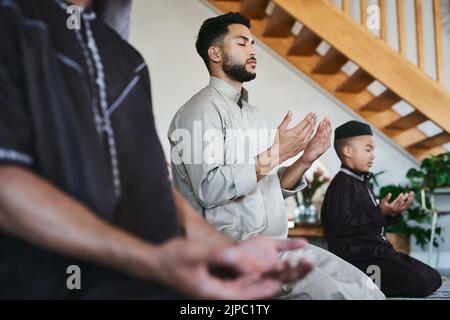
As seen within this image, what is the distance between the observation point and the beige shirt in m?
1.42

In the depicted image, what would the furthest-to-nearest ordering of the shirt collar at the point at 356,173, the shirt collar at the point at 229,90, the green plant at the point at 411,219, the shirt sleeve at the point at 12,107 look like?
the green plant at the point at 411,219, the shirt collar at the point at 356,173, the shirt collar at the point at 229,90, the shirt sleeve at the point at 12,107

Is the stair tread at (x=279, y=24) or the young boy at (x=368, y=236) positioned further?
the stair tread at (x=279, y=24)

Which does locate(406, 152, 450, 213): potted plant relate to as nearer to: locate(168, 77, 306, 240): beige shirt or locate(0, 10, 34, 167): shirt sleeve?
locate(168, 77, 306, 240): beige shirt

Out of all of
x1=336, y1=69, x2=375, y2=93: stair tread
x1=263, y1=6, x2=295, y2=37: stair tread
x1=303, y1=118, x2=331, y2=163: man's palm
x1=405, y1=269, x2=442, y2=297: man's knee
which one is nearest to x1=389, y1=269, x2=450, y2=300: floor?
x1=405, y1=269, x2=442, y2=297: man's knee

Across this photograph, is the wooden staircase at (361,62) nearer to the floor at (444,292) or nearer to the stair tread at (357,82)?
the stair tread at (357,82)

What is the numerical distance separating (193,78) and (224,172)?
234 centimetres

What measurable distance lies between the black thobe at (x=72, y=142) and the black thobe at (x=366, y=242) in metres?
2.11

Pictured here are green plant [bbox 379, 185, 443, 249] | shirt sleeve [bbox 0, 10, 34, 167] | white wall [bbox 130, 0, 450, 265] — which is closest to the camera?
shirt sleeve [bbox 0, 10, 34, 167]

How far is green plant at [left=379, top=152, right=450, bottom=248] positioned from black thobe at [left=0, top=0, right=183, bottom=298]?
10.1 ft

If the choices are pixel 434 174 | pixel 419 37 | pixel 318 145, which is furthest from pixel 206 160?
pixel 434 174

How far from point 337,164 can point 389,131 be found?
450mm

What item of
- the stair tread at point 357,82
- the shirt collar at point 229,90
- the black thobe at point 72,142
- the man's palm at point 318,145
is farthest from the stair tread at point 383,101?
the black thobe at point 72,142

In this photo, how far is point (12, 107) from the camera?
38 centimetres

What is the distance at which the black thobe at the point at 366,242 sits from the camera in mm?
2422
